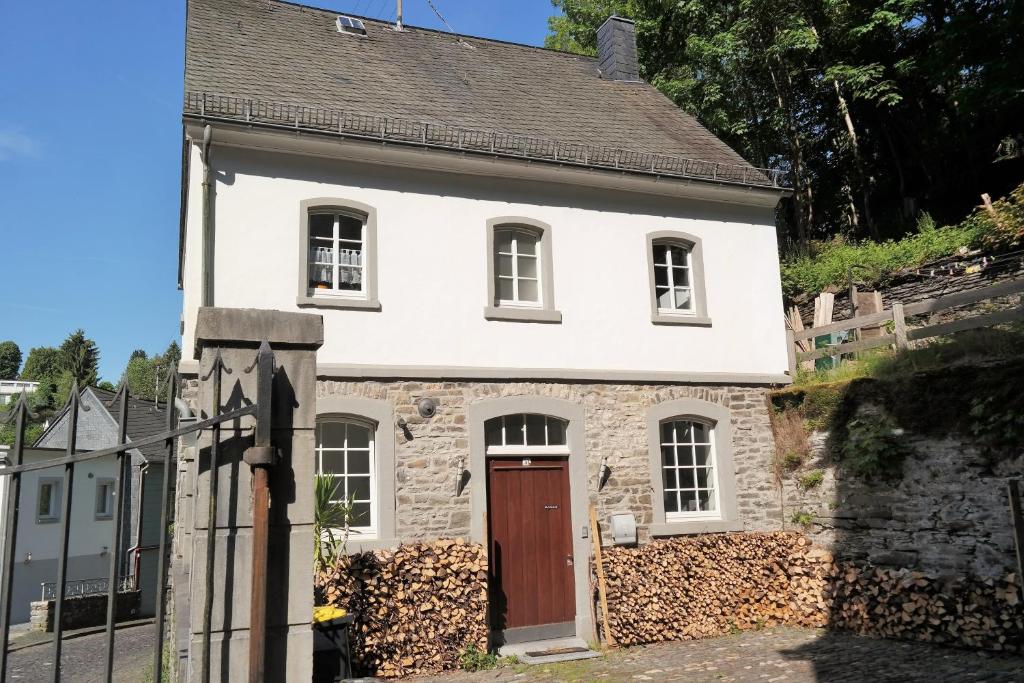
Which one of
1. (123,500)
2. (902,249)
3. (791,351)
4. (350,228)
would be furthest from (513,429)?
(902,249)

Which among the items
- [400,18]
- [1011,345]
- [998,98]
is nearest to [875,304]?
[998,98]

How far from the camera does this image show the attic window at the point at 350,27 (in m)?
14.1

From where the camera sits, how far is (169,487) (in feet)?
11.4

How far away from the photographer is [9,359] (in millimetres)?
77438

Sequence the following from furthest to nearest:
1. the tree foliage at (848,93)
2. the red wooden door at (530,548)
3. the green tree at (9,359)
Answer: the green tree at (9,359)
the tree foliage at (848,93)
the red wooden door at (530,548)

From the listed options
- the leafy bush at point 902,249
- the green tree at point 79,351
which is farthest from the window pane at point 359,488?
the green tree at point 79,351

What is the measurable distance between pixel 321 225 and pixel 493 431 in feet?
11.4

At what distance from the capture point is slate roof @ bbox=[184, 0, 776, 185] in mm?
10438

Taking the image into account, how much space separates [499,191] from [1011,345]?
661 cm

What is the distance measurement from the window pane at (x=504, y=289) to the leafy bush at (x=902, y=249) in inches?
397

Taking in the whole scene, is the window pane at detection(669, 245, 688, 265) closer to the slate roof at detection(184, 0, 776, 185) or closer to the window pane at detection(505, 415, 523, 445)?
the slate roof at detection(184, 0, 776, 185)

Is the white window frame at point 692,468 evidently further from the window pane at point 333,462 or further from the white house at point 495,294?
the window pane at point 333,462

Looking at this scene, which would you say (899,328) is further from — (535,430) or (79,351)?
(79,351)

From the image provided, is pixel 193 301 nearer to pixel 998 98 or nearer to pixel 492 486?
pixel 492 486
